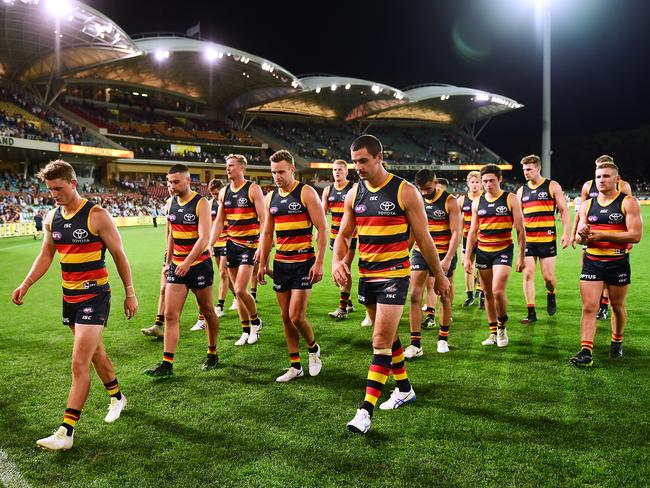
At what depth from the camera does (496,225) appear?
20.9 feet

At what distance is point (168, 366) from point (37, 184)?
1456 inches

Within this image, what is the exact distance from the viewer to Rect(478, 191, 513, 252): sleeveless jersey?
6336 millimetres

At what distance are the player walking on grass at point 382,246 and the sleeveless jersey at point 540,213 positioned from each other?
4.18 m

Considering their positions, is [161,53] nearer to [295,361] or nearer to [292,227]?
[292,227]

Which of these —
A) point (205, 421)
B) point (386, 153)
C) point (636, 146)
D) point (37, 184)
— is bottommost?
point (205, 421)

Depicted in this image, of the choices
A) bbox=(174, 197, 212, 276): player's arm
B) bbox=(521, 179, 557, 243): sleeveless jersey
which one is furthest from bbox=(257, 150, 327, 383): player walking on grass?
bbox=(521, 179, 557, 243): sleeveless jersey

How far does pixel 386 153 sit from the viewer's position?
219 feet

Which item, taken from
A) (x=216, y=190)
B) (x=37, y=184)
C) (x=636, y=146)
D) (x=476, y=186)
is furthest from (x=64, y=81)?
(x=636, y=146)

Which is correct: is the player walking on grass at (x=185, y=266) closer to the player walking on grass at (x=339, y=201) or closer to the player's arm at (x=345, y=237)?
the player's arm at (x=345, y=237)

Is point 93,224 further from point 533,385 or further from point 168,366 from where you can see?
point 533,385

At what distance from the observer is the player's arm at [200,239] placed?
510 centimetres

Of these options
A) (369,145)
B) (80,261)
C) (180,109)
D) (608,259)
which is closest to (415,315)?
(608,259)

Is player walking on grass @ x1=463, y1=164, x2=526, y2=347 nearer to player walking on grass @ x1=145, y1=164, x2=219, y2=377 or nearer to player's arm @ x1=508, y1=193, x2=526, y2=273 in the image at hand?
player's arm @ x1=508, y1=193, x2=526, y2=273

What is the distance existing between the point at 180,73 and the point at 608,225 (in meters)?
50.3
